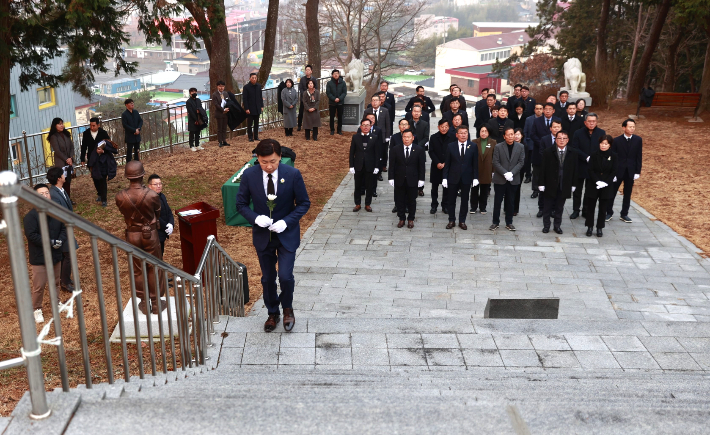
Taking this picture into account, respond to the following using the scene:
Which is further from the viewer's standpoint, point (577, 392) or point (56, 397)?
point (577, 392)

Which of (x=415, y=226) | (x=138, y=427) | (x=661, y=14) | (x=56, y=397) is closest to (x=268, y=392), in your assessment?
(x=138, y=427)

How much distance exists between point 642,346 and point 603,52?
90.8 feet

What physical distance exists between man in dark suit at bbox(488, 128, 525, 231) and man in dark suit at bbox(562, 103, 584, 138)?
2.85 m

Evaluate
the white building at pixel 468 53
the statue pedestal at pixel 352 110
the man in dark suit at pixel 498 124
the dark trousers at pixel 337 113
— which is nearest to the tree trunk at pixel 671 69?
the statue pedestal at pixel 352 110

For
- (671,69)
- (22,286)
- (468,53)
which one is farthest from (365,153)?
(468,53)

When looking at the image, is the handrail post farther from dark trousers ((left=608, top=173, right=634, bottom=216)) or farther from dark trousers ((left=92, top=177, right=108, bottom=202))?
dark trousers ((left=608, top=173, right=634, bottom=216))

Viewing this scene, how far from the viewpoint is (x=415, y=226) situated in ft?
38.3

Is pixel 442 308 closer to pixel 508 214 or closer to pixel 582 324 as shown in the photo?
pixel 582 324

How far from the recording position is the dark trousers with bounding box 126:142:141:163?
1485 centimetres

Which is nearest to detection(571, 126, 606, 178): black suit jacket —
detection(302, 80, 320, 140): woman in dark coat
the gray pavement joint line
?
detection(302, 80, 320, 140): woman in dark coat

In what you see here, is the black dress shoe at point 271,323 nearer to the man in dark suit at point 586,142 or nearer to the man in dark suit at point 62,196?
the man in dark suit at point 62,196

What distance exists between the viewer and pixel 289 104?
18281 mm

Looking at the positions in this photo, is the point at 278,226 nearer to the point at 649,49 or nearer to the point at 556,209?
the point at 556,209

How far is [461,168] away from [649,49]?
18026mm
